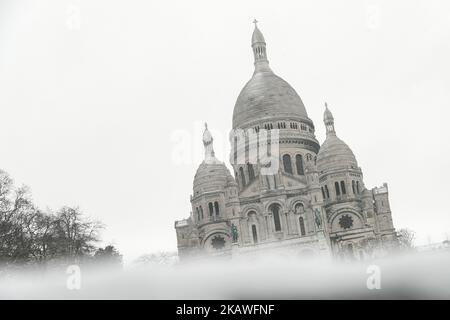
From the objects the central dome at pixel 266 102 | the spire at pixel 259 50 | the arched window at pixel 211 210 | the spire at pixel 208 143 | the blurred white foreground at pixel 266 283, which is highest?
the spire at pixel 259 50

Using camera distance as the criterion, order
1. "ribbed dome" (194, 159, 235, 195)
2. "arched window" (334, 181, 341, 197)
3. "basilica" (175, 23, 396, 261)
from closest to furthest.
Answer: "basilica" (175, 23, 396, 261)
"arched window" (334, 181, 341, 197)
"ribbed dome" (194, 159, 235, 195)

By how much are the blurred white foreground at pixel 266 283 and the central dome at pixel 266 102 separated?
2015 inches

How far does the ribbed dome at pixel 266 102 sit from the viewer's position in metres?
67.8

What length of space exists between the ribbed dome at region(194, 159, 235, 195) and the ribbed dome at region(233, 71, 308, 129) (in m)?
7.39

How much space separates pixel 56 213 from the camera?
45.5 m

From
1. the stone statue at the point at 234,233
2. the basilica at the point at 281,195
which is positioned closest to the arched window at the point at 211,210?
the basilica at the point at 281,195

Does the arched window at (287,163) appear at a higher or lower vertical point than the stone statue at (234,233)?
higher

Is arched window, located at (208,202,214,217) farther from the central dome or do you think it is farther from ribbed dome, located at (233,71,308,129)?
ribbed dome, located at (233,71,308,129)

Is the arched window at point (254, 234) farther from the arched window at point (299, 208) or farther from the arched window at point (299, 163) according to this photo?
the arched window at point (299, 163)

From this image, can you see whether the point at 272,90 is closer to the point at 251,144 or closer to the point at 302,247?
the point at 251,144

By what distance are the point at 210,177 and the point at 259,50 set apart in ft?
65.3

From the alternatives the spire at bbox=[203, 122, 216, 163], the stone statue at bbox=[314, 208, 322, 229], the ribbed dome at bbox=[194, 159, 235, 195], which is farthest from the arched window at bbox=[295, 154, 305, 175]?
the stone statue at bbox=[314, 208, 322, 229]

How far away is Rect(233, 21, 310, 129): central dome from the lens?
67688 millimetres
